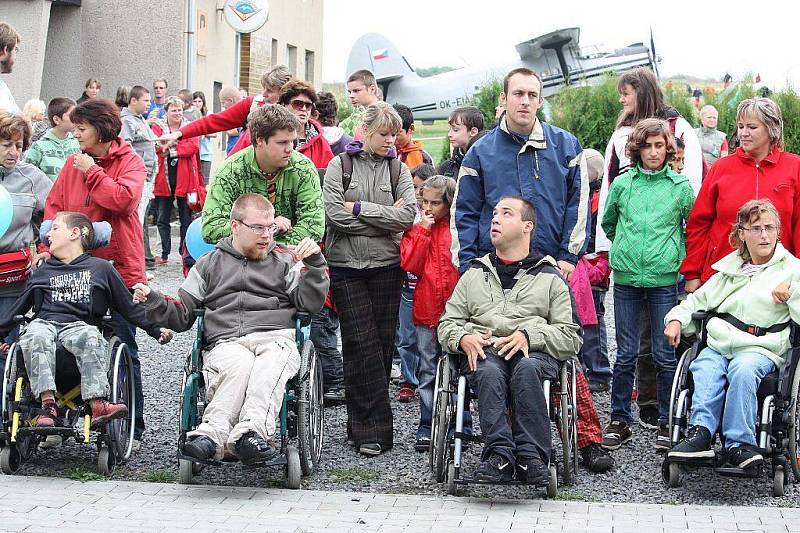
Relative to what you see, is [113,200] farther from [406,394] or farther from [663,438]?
[663,438]

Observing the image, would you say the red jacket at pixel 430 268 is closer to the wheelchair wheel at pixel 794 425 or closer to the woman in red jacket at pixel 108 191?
the woman in red jacket at pixel 108 191

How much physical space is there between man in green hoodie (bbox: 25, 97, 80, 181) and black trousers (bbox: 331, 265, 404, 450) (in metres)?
3.48

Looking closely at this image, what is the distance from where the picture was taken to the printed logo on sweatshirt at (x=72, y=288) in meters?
6.47

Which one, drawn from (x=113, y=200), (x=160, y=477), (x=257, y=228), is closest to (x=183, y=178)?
(x=113, y=200)

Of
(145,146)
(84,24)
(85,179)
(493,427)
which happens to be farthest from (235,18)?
(493,427)

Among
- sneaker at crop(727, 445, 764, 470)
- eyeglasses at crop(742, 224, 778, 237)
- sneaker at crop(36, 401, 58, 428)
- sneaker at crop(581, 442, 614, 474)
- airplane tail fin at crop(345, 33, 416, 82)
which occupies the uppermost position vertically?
airplane tail fin at crop(345, 33, 416, 82)

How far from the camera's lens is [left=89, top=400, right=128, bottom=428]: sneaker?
6.15 m

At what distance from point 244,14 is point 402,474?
16967 millimetres

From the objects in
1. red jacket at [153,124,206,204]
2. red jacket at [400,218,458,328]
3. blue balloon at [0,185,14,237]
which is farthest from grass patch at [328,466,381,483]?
red jacket at [153,124,206,204]

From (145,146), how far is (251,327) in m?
7.05

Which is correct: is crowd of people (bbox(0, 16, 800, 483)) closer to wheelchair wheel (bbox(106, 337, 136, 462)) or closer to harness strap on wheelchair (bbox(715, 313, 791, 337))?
harness strap on wheelchair (bbox(715, 313, 791, 337))

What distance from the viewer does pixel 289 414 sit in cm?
617

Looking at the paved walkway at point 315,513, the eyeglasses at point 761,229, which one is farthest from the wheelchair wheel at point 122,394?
the eyeglasses at point 761,229

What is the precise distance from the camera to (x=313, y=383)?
6.35 metres
